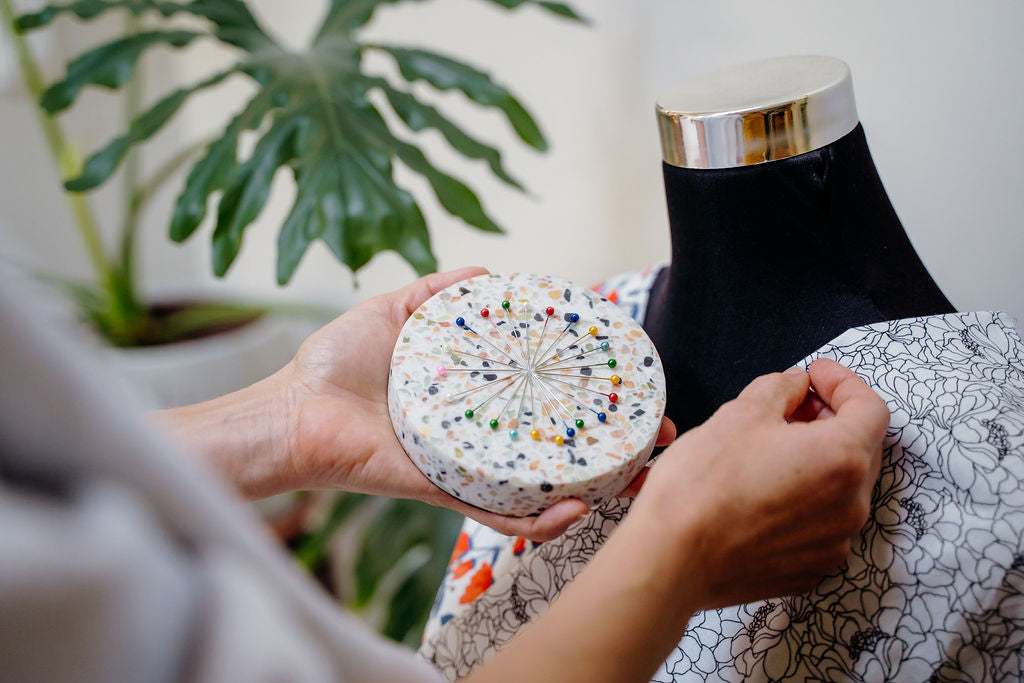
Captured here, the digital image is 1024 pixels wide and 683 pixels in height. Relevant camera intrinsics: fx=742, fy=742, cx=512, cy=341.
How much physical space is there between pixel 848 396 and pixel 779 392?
53mm

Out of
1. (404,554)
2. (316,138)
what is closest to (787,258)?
(316,138)

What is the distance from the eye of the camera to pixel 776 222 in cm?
66

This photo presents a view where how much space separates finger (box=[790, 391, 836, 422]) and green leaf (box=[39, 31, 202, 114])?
3.01ft

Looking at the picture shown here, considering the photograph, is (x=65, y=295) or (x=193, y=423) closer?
(x=193, y=423)

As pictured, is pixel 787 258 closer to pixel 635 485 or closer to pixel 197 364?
pixel 635 485

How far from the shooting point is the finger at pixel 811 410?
626mm

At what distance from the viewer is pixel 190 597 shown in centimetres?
23

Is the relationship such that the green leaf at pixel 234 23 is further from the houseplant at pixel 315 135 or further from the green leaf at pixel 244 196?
the green leaf at pixel 244 196

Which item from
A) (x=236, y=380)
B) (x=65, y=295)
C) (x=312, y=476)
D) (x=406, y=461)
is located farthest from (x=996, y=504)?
(x=65, y=295)

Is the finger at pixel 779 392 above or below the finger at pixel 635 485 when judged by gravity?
above

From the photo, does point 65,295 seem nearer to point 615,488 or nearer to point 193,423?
point 193,423

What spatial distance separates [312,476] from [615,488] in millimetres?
317

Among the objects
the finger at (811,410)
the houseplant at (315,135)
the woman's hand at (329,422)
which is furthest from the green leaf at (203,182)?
the finger at (811,410)

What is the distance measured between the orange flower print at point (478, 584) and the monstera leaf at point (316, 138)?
343 mm
